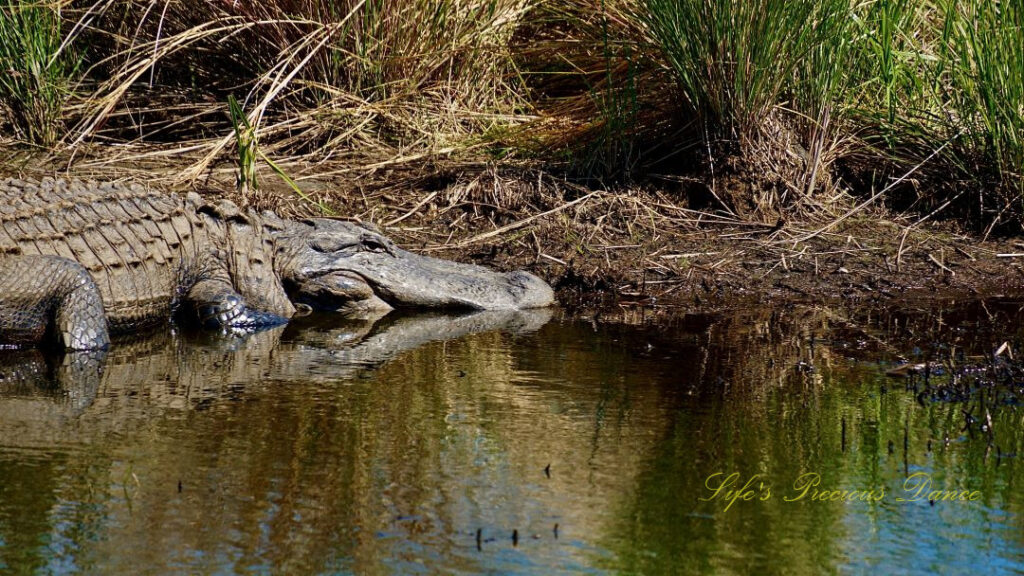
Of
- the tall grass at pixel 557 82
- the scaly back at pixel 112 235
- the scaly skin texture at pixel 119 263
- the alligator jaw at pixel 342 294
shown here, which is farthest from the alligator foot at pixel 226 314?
the tall grass at pixel 557 82

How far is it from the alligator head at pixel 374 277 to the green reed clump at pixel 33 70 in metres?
2.42

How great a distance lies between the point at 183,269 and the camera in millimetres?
5625

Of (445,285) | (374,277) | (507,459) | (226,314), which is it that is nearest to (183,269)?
(226,314)

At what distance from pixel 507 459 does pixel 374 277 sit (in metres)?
2.79

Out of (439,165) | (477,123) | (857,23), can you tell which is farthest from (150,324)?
(857,23)

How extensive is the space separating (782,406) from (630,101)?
3862 mm

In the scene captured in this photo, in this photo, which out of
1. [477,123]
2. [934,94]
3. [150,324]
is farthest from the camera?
[477,123]

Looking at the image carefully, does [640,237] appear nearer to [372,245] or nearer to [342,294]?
[372,245]

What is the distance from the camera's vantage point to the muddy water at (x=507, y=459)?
2.67 metres

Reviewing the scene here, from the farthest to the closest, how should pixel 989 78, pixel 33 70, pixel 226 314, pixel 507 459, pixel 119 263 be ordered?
pixel 33 70 → pixel 989 78 → pixel 226 314 → pixel 119 263 → pixel 507 459

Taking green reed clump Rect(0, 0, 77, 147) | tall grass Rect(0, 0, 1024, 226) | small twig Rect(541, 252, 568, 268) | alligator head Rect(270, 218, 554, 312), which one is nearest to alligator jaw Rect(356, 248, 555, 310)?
alligator head Rect(270, 218, 554, 312)

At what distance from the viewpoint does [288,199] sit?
23.1ft

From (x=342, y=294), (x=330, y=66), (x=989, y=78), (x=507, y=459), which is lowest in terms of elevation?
(x=507, y=459)

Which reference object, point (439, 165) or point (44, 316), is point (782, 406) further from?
point (439, 165)
